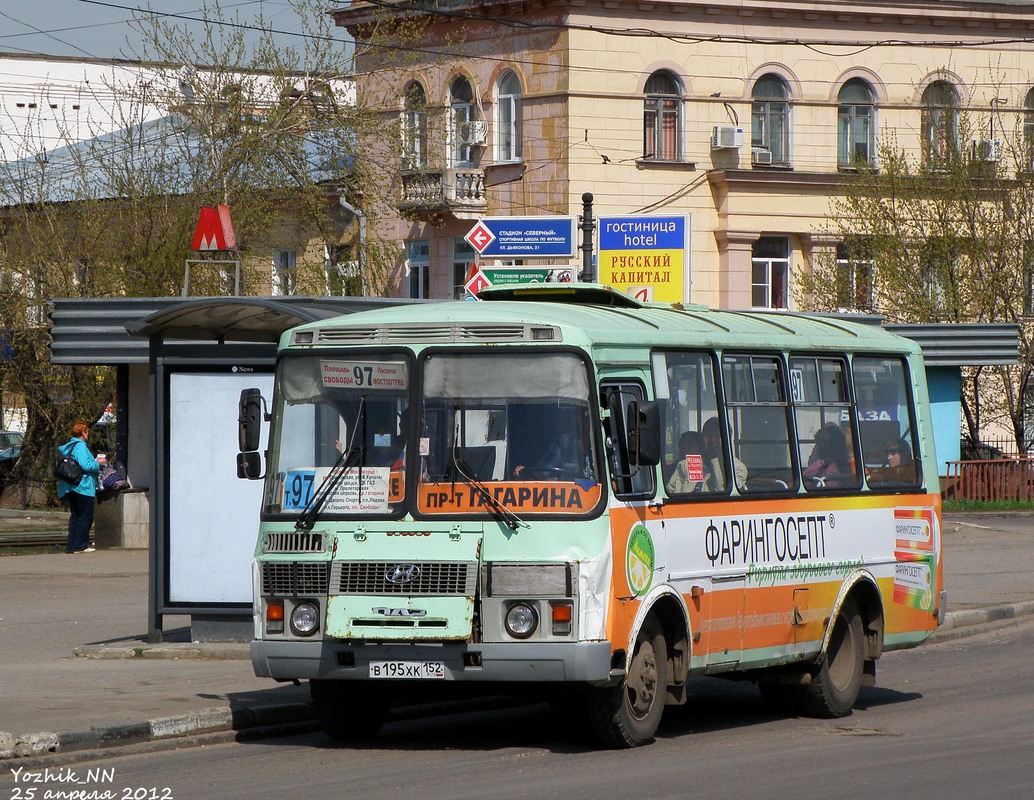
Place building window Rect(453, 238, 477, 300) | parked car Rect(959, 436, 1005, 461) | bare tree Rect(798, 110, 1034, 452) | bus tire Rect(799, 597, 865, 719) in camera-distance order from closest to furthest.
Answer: bus tire Rect(799, 597, 865, 719), bare tree Rect(798, 110, 1034, 452), parked car Rect(959, 436, 1005, 461), building window Rect(453, 238, 477, 300)

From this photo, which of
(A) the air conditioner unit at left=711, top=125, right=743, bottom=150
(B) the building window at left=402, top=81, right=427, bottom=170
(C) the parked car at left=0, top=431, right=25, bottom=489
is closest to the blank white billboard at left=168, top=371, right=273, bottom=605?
(B) the building window at left=402, top=81, right=427, bottom=170

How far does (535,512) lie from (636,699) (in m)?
1.36

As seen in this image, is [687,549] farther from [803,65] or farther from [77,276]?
[803,65]

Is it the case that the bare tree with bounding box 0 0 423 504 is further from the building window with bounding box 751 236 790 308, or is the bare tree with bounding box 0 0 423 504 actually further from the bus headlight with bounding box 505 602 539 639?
the bus headlight with bounding box 505 602 539 639

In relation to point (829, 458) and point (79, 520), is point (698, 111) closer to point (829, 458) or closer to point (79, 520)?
point (79, 520)

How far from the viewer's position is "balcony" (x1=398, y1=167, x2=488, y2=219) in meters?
40.8

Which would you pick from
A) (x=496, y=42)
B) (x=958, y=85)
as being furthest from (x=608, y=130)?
(x=958, y=85)

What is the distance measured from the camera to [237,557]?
14805mm

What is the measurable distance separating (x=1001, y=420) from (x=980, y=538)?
46.7ft

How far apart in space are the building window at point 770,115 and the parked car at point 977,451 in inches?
322

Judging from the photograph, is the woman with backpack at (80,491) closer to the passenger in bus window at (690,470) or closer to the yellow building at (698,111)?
the yellow building at (698,111)

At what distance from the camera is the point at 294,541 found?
409 inches

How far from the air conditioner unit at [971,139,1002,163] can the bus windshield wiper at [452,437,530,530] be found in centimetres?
3104

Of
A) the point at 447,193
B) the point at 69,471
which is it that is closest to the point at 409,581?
the point at 69,471
